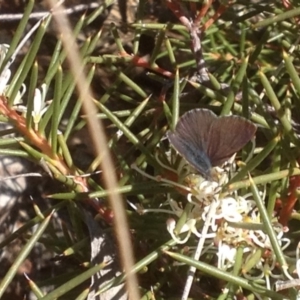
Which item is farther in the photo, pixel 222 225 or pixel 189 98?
pixel 189 98

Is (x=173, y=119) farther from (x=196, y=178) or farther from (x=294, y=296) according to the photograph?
(x=294, y=296)

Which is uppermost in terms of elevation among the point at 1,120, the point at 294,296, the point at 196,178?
the point at 1,120

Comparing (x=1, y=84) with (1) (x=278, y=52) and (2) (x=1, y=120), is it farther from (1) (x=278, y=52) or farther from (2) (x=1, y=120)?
(1) (x=278, y=52)

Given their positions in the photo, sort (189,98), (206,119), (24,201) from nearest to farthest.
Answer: (206,119), (189,98), (24,201)

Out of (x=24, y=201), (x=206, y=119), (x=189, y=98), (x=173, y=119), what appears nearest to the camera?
(x=206, y=119)

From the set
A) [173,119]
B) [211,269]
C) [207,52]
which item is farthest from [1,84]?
[207,52]

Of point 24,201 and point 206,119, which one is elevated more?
point 206,119

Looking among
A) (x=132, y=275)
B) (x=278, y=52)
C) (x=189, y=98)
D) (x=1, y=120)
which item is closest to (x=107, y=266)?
(x=132, y=275)
